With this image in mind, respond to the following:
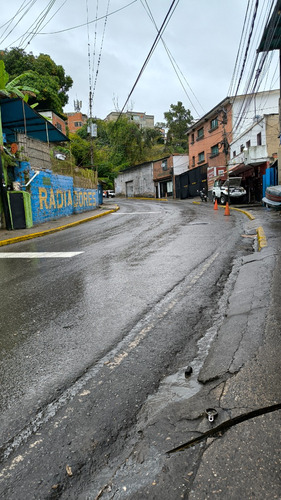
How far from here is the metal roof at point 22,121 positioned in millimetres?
16750

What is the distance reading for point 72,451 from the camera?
1.76 m

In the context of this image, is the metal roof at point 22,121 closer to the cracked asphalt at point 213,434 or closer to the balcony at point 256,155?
the balcony at point 256,155

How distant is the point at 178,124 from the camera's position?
5681 cm

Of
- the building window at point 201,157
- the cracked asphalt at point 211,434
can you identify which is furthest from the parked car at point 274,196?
the building window at point 201,157

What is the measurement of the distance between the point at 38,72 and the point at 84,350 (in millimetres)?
41231

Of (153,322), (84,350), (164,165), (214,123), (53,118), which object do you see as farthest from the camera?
(164,165)

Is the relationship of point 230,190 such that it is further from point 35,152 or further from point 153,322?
point 153,322

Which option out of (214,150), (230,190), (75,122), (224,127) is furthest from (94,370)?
(75,122)

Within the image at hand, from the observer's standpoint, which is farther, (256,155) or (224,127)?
(224,127)

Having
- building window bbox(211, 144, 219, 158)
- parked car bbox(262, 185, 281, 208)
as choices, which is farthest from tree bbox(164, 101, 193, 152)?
parked car bbox(262, 185, 281, 208)

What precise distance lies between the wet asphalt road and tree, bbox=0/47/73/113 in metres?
33.3

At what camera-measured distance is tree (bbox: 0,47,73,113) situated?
111ft

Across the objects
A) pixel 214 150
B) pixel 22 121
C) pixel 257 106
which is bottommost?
pixel 214 150

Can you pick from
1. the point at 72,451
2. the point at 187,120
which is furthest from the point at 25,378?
the point at 187,120
